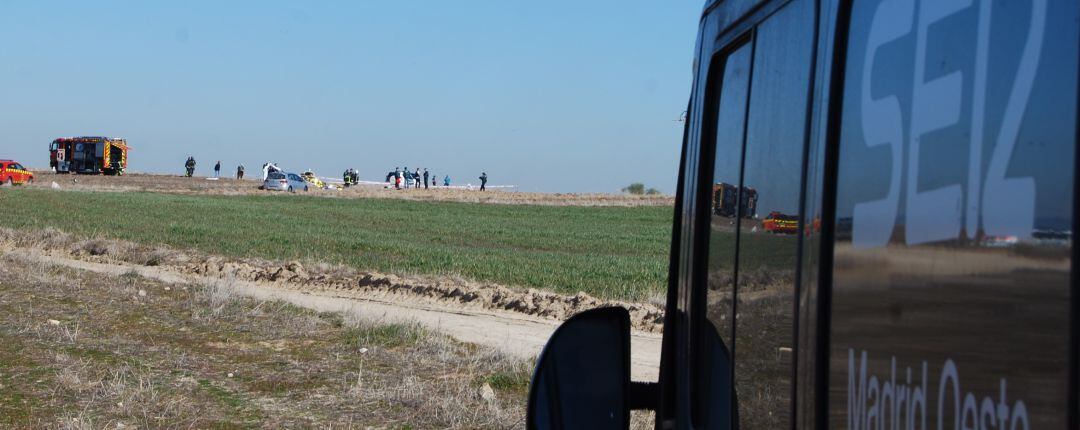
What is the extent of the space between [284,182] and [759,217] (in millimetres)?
71009

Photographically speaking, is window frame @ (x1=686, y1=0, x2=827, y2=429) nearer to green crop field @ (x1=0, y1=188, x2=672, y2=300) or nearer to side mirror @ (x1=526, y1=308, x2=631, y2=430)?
side mirror @ (x1=526, y1=308, x2=631, y2=430)

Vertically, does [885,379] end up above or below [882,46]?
below

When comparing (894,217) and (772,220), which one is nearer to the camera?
(894,217)

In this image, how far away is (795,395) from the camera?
2271 mm

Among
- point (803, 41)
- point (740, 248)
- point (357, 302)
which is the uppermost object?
point (803, 41)

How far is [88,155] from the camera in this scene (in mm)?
83125

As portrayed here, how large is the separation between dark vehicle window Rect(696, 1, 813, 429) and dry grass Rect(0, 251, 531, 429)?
571 cm

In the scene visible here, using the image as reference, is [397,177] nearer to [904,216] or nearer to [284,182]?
[284,182]

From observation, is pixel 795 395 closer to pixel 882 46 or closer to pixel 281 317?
pixel 882 46

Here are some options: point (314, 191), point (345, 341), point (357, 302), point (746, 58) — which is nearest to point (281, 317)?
point (345, 341)

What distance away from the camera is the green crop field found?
24.2 meters

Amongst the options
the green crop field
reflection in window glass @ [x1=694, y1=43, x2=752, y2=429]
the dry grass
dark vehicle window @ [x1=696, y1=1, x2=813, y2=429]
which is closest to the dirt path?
the dry grass

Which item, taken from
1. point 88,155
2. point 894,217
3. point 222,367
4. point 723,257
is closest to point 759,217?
point 723,257

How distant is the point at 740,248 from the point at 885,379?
106 cm
